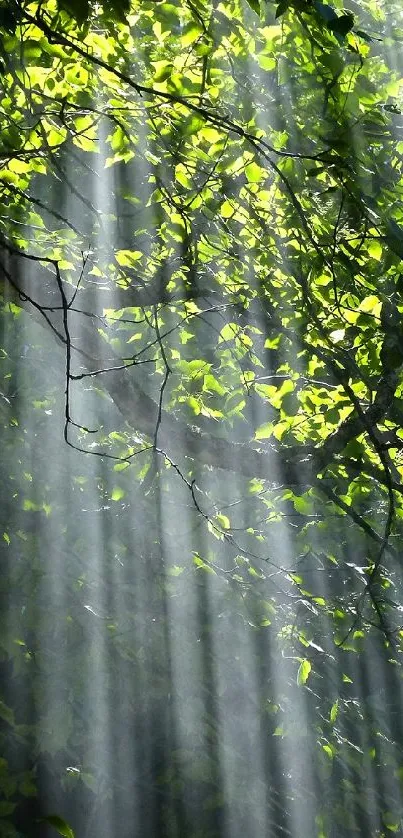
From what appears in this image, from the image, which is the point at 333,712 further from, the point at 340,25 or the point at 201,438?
the point at 340,25

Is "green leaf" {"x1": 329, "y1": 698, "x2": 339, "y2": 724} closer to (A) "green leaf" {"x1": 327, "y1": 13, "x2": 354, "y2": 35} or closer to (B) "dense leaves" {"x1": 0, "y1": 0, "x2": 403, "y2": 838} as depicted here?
(B) "dense leaves" {"x1": 0, "y1": 0, "x2": 403, "y2": 838}

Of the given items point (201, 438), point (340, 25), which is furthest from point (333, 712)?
point (340, 25)

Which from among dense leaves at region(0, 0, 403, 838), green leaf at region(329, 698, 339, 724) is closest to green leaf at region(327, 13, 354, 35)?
dense leaves at region(0, 0, 403, 838)

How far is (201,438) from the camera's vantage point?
2.48m

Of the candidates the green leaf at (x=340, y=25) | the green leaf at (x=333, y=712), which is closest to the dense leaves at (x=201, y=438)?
the green leaf at (x=333, y=712)

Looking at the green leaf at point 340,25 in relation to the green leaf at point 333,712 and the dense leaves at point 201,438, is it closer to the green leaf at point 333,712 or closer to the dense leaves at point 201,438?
the dense leaves at point 201,438

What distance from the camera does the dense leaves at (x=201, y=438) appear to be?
2328 mm

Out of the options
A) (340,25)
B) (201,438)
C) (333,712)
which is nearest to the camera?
(340,25)

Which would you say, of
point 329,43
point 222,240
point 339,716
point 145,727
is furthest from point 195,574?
point 329,43

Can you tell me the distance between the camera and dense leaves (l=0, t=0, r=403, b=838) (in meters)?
2.33

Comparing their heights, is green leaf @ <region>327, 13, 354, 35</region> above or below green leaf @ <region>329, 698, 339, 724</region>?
above

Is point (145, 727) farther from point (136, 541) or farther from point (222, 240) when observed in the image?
point (222, 240)

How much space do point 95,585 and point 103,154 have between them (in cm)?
158

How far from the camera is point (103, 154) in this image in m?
2.79
